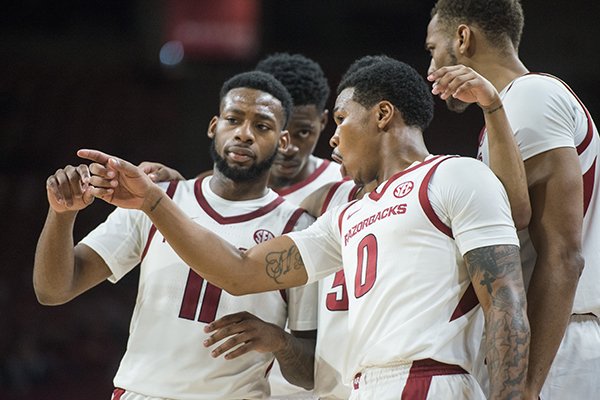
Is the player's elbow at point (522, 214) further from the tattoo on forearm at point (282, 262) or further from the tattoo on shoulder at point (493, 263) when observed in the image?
the tattoo on forearm at point (282, 262)

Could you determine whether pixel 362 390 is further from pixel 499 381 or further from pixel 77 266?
pixel 77 266

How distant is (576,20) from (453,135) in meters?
2.67

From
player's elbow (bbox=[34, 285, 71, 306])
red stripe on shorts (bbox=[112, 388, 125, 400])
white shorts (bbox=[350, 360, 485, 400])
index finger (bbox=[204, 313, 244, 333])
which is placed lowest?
red stripe on shorts (bbox=[112, 388, 125, 400])

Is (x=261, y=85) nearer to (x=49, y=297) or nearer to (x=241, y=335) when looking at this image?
Result: (x=241, y=335)

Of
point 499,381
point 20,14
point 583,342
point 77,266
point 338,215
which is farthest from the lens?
point 20,14

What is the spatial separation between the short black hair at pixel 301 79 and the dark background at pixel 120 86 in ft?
19.7

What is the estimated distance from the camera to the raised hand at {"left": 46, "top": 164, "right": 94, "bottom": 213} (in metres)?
3.42

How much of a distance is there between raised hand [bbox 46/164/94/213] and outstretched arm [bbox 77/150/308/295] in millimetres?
91

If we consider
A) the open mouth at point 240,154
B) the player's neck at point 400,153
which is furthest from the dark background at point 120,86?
the player's neck at point 400,153

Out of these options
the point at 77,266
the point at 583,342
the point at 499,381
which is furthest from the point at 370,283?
the point at 77,266

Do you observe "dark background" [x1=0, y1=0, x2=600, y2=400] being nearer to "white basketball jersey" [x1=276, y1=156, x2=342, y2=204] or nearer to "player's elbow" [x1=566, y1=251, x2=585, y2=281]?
"white basketball jersey" [x1=276, y1=156, x2=342, y2=204]

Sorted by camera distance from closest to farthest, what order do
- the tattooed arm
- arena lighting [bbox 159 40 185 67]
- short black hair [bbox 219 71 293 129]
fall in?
the tattooed arm, short black hair [bbox 219 71 293 129], arena lighting [bbox 159 40 185 67]

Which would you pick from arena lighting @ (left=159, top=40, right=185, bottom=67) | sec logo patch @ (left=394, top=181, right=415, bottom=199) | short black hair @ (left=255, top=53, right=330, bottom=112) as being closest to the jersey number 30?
sec logo patch @ (left=394, top=181, right=415, bottom=199)

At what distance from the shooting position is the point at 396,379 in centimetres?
304
